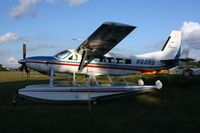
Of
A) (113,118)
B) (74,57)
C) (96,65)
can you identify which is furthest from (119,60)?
(113,118)

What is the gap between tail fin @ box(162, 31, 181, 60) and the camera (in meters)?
19.0

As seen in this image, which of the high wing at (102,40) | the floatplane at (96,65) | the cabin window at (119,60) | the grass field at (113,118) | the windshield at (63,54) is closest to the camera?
the grass field at (113,118)

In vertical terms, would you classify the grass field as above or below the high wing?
below

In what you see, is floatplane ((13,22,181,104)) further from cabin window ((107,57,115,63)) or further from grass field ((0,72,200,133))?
grass field ((0,72,200,133))

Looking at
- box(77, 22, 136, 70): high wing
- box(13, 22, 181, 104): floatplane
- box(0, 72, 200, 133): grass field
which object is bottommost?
box(0, 72, 200, 133): grass field

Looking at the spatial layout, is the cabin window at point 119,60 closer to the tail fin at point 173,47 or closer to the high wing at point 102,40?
the high wing at point 102,40

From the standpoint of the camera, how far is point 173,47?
19312mm

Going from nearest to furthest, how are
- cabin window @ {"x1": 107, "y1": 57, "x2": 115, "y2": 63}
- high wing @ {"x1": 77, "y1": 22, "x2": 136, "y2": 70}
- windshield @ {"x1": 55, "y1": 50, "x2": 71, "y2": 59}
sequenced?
high wing @ {"x1": 77, "y1": 22, "x2": 136, "y2": 70}, windshield @ {"x1": 55, "y1": 50, "x2": 71, "y2": 59}, cabin window @ {"x1": 107, "y1": 57, "x2": 115, "y2": 63}

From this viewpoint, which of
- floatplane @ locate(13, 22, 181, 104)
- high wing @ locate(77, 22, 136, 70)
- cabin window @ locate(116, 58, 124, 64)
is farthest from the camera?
cabin window @ locate(116, 58, 124, 64)

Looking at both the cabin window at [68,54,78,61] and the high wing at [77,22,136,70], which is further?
the cabin window at [68,54,78,61]

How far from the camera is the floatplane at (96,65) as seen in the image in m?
12.9

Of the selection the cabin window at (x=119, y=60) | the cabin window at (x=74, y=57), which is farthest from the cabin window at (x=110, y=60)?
the cabin window at (x=74, y=57)

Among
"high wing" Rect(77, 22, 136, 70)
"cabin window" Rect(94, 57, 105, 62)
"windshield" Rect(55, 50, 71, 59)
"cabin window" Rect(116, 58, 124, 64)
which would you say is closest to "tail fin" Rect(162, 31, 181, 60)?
"cabin window" Rect(116, 58, 124, 64)

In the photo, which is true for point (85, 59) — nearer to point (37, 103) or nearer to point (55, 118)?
point (37, 103)
